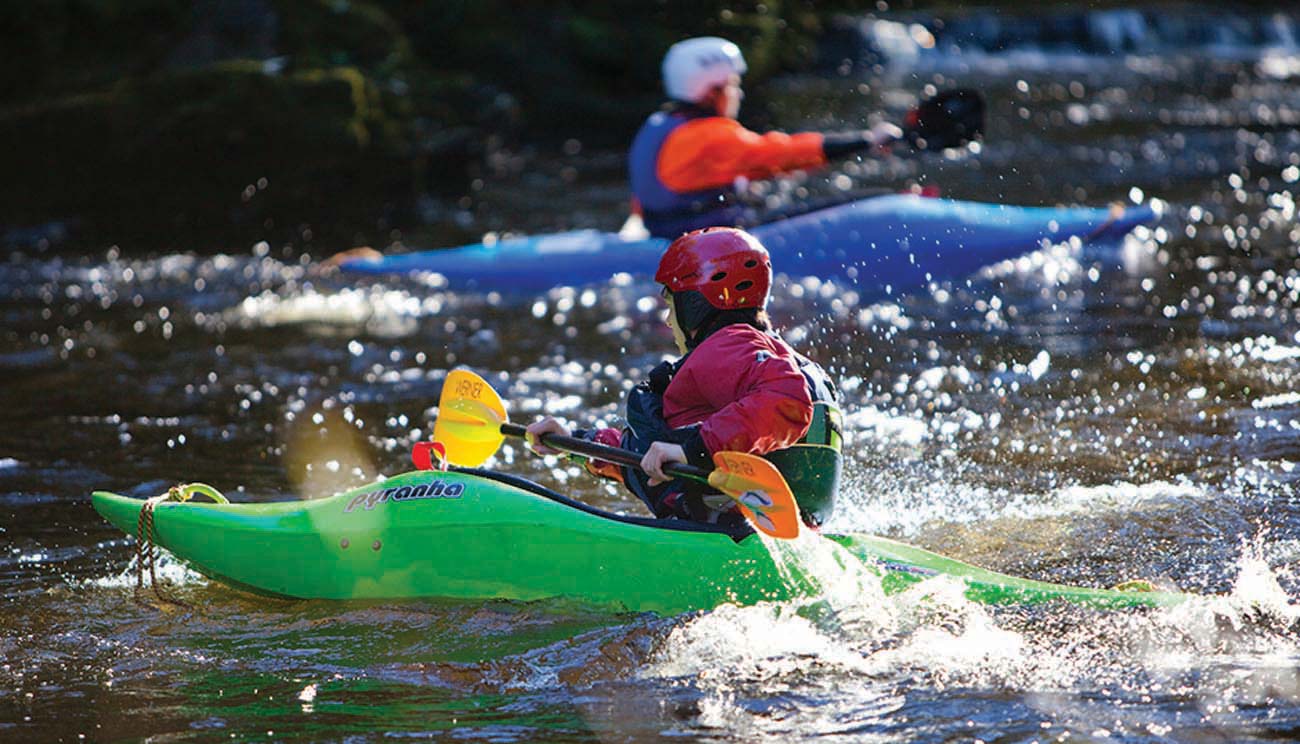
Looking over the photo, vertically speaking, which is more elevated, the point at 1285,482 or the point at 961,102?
the point at 961,102

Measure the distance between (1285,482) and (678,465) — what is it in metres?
2.47

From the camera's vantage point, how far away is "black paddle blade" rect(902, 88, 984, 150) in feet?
28.1

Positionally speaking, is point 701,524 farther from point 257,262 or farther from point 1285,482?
point 257,262

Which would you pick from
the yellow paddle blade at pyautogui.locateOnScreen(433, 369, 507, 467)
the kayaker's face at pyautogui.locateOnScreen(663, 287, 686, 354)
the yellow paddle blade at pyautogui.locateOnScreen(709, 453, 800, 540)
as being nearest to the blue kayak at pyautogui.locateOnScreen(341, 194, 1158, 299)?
the yellow paddle blade at pyautogui.locateOnScreen(433, 369, 507, 467)

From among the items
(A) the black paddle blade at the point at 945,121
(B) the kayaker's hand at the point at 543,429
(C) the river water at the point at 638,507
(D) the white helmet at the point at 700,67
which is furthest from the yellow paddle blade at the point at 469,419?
(A) the black paddle blade at the point at 945,121

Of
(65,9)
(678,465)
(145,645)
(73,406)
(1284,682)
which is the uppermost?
(65,9)

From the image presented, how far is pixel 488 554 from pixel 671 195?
4.77 m

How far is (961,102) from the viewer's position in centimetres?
857

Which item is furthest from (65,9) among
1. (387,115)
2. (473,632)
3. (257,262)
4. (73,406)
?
(473,632)

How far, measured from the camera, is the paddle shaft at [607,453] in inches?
157

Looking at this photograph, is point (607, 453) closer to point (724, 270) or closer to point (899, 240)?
point (724, 270)

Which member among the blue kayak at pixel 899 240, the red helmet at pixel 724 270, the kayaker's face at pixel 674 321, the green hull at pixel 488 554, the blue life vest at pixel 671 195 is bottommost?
the green hull at pixel 488 554

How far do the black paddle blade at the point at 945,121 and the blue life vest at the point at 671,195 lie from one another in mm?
1112

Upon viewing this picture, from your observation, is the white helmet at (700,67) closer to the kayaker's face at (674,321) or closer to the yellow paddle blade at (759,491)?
the kayaker's face at (674,321)
